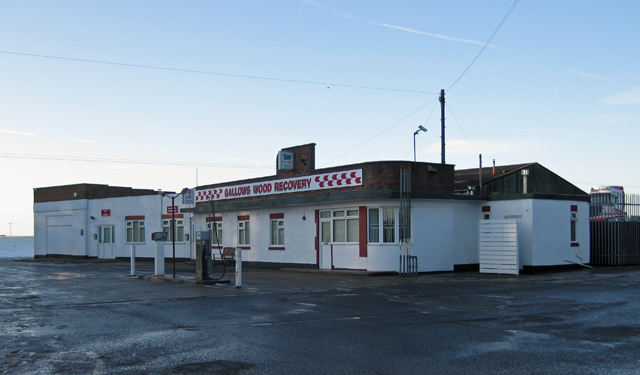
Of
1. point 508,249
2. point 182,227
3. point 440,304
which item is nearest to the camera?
point 440,304

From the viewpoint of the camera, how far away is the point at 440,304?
14.0 m

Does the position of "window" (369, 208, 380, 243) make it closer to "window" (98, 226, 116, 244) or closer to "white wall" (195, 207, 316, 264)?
"white wall" (195, 207, 316, 264)

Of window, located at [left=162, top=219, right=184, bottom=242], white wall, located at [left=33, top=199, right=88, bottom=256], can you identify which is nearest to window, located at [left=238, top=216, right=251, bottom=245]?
window, located at [left=162, top=219, right=184, bottom=242]

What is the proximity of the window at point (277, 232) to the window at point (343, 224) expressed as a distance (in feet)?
10.1

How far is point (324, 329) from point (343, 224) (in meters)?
14.6

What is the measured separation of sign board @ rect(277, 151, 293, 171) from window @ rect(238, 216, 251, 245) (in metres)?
4.13

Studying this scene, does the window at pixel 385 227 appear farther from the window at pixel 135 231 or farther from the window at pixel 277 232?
the window at pixel 135 231

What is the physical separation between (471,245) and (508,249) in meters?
2.58

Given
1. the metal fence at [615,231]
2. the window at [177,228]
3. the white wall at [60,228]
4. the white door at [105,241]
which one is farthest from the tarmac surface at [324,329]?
the white wall at [60,228]

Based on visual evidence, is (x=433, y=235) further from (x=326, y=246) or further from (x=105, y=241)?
(x=105, y=241)

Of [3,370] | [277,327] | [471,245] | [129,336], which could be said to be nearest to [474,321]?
[277,327]

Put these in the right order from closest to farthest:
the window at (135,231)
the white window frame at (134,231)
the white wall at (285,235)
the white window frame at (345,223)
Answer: the white window frame at (345,223) < the white wall at (285,235) < the white window frame at (134,231) < the window at (135,231)

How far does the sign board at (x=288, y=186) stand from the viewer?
24.7 meters

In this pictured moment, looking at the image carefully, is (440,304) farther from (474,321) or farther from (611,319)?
(611,319)
